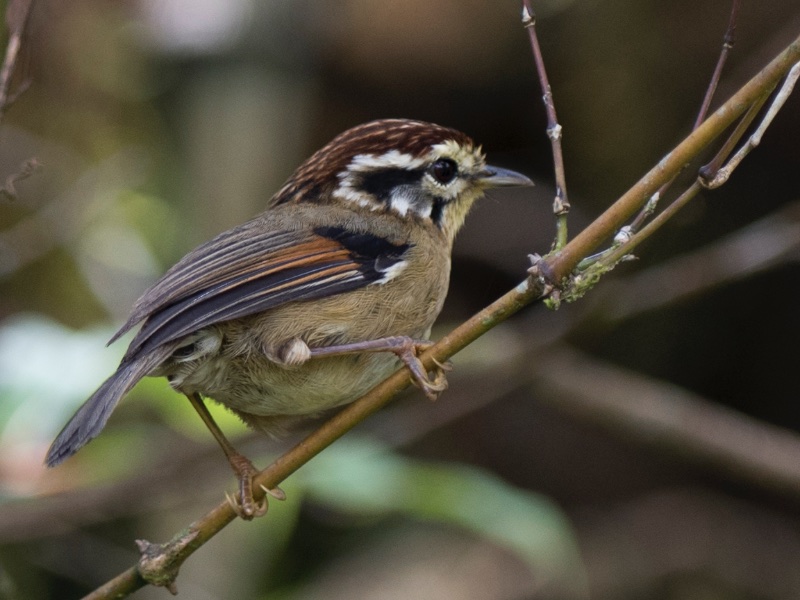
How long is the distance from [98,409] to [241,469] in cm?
87

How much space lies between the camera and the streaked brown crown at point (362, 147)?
4.05 m

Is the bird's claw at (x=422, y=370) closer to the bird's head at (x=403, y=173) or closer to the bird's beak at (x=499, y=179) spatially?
the bird's head at (x=403, y=173)

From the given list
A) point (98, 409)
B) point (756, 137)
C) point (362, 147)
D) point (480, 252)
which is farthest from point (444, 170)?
point (480, 252)

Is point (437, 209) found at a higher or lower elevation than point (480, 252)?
higher

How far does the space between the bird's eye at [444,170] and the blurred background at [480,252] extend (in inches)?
51.3

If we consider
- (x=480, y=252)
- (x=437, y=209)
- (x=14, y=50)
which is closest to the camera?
(x=14, y=50)

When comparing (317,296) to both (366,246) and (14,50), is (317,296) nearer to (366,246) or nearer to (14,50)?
(366,246)

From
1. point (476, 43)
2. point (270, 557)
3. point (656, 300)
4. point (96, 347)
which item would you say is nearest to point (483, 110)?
point (476, 43)

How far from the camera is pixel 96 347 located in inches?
159

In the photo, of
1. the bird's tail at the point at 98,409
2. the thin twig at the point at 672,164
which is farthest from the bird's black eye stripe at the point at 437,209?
the thin twig at the point at 672,164

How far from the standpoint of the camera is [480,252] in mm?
7387

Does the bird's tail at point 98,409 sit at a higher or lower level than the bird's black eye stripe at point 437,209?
higher

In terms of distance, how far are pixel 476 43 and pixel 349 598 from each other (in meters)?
3.95

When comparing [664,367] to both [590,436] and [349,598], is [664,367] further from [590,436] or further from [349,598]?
[349,598]
